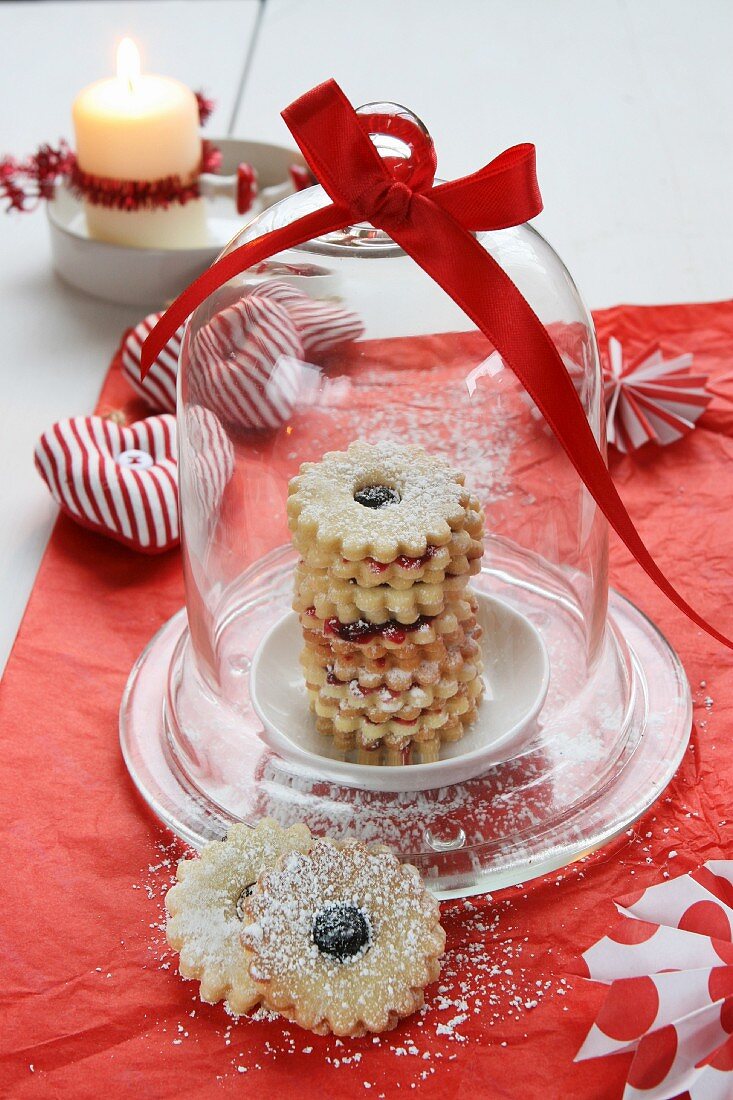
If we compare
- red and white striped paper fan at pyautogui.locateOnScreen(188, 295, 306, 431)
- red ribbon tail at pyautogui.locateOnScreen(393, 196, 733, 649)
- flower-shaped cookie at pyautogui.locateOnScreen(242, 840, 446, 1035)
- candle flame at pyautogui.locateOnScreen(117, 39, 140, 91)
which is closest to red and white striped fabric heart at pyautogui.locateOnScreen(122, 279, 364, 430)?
red and white striped paper fan at pyautogui.locateOnScreen(188, 295, 306, 431)

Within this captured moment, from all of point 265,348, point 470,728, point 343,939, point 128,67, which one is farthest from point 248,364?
point 128,67

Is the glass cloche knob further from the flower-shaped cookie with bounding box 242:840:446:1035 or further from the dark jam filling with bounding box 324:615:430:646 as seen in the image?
the flower-shaped cookie with bounding box 242:840:446:1035

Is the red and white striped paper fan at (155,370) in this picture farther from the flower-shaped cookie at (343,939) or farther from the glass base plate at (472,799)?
the flower-shaped cookie at (343,939)

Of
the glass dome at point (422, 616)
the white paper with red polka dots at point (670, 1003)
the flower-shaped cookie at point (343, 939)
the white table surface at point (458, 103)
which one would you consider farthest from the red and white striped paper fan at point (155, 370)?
the white paper with red polka dots at point (670, 1003)

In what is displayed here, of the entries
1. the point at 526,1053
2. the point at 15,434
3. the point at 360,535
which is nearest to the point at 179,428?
the point at 360,535

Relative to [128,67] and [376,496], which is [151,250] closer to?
[128,67]
